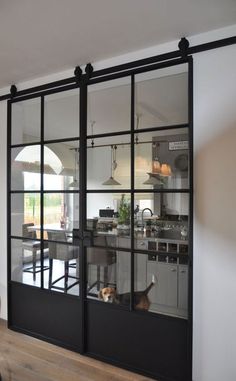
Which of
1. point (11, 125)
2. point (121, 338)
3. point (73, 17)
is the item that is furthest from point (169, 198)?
point (11, 125)

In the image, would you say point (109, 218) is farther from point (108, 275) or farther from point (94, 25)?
point (94, 25)

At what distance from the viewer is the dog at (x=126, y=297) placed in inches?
80.7

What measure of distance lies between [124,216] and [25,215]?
3.80 ft

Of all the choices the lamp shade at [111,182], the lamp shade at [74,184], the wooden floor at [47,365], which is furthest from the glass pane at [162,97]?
the wooden floor at [47,365]

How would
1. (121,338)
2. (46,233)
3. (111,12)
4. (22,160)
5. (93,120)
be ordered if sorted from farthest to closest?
(22,160), (46,233), (93,120), (121,338), (111,12)

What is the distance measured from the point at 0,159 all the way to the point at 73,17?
1.72 meters

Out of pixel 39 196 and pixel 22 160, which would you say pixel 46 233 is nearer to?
pixel 39 196

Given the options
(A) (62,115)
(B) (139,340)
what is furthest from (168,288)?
(A) (62,115)

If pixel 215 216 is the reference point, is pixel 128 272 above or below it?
below

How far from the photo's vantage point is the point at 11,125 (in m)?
2.74

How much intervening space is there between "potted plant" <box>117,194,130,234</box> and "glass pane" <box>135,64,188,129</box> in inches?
24.0

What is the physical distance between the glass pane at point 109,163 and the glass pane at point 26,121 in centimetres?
68

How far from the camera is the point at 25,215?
2.71 meters

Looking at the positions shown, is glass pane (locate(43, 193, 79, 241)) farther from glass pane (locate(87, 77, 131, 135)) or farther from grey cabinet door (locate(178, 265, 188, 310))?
grey cabinet door (locate(178, 265, 188, 310))
